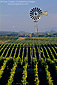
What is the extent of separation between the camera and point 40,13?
53.2m

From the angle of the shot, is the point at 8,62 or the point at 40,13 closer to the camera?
the point at 40,13

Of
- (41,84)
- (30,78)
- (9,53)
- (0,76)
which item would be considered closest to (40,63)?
(30,78)

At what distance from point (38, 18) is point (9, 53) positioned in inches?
1701

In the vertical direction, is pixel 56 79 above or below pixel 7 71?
below

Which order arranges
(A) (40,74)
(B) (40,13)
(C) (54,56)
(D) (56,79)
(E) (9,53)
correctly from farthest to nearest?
(E) (9,53) < (C) (54,56) < (B) (40,13) < (A) (40,74) < (D) (56,79)

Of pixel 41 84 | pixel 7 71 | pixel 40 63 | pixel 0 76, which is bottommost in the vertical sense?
pixel 41 84

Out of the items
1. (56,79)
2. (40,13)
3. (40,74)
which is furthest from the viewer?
(40,13)

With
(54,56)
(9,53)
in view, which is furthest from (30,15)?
(9,53)

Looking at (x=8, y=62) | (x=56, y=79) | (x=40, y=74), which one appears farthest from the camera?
(x=8, y=62)

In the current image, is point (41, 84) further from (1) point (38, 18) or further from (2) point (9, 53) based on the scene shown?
(2) point (9, 53)

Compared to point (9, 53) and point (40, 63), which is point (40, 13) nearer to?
point (40, 63)

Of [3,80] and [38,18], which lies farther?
[38,18]

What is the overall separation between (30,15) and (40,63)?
941 inches

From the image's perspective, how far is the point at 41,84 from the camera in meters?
40.2
